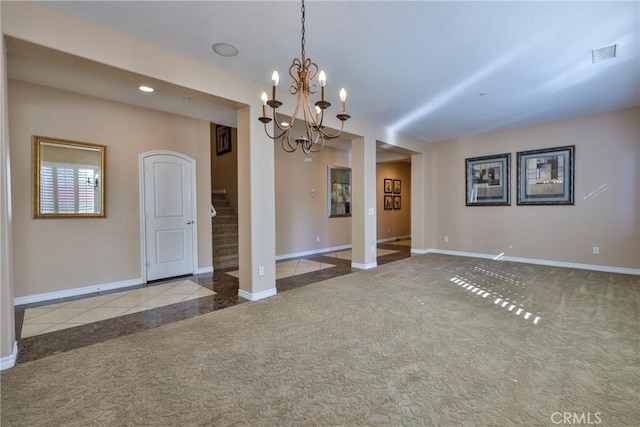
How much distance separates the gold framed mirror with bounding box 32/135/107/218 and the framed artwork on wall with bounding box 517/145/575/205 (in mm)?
7638

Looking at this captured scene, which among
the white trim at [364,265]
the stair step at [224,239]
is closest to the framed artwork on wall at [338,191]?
the white trim at [364,265]

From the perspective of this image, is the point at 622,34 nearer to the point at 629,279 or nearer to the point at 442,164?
the point at 629,279

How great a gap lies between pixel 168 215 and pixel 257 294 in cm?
235

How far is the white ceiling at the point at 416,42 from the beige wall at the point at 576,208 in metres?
0.87

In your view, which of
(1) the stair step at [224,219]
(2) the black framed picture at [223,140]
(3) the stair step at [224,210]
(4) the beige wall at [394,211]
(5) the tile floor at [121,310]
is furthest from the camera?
(4) the beige wall at [394,211]

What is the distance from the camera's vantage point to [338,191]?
7.95m

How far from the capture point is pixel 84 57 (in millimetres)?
2574

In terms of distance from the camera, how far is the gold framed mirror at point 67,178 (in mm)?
Result: 3760

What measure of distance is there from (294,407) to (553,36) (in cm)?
400

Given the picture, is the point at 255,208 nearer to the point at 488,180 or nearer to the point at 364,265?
the point at 364,265

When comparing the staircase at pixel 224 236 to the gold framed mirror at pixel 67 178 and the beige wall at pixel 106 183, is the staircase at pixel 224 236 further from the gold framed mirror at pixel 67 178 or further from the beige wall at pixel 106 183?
the gold framed mirror at pixel 67 178

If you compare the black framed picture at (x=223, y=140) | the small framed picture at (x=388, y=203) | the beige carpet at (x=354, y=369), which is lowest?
the beige carpet at (x=354, y=369)

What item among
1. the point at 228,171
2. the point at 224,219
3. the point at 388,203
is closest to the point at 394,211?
the point at 388,203

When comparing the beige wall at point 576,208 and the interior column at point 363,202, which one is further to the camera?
the interior column at point 363,202
